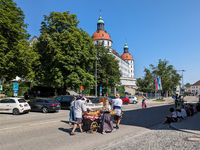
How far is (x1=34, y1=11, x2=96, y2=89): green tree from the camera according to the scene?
97.4ft

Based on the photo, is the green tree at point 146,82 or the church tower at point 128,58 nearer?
the green tree at point 146,82

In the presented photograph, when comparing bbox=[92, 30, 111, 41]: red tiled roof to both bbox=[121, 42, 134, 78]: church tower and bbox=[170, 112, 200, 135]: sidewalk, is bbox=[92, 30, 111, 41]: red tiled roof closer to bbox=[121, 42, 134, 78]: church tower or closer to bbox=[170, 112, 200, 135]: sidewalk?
bbox=[121, 42, 134, 78]: church tower

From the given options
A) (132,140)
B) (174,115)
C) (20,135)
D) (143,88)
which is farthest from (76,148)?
(143,88)

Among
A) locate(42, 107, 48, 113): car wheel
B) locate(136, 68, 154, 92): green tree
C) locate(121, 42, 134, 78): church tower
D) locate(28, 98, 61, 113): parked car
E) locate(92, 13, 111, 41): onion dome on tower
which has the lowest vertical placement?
locate(42, 107, 48, 113): car wheel

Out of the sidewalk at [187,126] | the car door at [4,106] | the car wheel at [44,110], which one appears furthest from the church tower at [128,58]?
the sidewalk at [187,126]

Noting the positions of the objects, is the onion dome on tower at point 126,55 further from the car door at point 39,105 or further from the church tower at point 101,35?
the car door at point 39,105

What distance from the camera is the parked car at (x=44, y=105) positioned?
18.8 m

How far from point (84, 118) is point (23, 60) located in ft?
55.4

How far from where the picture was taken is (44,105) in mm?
19094

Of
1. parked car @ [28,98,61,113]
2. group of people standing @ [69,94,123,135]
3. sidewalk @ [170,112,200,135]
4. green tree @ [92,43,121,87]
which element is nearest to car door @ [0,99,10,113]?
parked car @ [28,98,61,113]

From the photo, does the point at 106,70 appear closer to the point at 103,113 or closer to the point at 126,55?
the point at 103,113

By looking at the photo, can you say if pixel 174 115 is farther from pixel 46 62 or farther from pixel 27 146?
pixel 46 62

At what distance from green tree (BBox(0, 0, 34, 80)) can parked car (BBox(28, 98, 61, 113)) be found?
5561 mm

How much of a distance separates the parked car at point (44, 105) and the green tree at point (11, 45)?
18.2 feet
